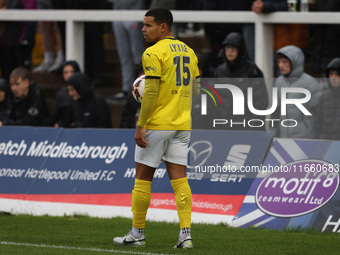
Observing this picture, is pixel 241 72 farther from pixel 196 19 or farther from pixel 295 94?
pixel 196 19

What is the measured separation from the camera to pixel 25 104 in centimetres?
1357

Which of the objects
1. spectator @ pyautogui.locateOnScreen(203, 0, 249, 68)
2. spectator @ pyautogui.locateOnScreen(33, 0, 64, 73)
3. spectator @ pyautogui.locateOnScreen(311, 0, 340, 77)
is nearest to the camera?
spectator @ pyautogui.locateOnScreen(311, 0, 340, 77)

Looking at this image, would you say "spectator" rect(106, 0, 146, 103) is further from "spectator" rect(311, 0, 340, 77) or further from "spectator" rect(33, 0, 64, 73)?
"spectator" rect(311, 0, 340, 77)

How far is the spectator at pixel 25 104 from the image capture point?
44.2ft

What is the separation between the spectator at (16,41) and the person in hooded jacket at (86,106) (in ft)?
8.89

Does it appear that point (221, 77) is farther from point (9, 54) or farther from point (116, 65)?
point (9, 54)

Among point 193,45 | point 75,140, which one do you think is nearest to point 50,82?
point 193,45

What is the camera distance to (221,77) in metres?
12.3

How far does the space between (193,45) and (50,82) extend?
8.75ft

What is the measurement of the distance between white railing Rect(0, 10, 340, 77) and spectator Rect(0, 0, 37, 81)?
7.1 inches

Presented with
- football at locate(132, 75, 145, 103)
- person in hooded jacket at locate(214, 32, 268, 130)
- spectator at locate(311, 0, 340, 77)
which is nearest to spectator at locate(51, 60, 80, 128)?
person in hooded jacket at locate(214, 32, 268, 130)

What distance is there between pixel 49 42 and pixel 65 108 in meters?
2.58

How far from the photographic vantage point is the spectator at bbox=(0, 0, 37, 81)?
50.9 ft

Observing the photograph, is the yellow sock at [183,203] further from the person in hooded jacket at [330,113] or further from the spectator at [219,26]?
the spectator at [219,26]
